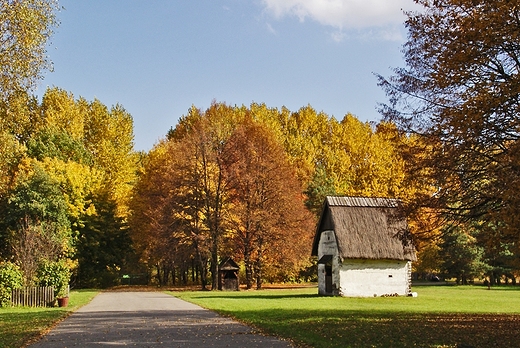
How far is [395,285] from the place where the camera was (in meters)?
36.8

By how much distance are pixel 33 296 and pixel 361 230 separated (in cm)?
1986

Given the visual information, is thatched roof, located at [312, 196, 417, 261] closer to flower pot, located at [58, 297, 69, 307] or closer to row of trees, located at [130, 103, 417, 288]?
row of trees, located at [130, 103, 417, 288]

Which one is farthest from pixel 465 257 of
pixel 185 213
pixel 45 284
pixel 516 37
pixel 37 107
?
pixel 37 107

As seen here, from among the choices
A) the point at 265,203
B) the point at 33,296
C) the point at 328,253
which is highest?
the point at 265,203

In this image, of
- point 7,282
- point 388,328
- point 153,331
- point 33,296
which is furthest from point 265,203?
point 153,331

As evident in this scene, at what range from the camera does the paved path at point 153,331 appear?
45.0ft

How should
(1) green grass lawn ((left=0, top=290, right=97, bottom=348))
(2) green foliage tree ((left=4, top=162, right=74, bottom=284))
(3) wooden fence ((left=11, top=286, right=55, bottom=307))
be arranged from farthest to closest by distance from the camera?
(2) green foliage tree ((left=4, top=162, right=74, bottom=284)) < (3) wooden fence ((left=11, top=286, right=55, bottom=307)) < (1) green grass lawn ((left=0, top=290, right=97, bottom=348))

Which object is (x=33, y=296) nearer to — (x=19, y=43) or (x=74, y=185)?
(x=19, y=43)

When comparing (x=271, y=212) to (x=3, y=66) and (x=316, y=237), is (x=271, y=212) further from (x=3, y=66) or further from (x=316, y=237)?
(x=3, y=66)

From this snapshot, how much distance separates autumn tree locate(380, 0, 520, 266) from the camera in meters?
13.6

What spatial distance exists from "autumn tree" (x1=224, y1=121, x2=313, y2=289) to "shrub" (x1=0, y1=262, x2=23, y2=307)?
2226cm

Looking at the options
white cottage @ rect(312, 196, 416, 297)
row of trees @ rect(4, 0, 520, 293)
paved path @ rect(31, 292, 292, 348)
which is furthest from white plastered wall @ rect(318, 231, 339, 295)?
paved path @ rect(31, 292, 292, 348)

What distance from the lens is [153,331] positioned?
16.2 meters

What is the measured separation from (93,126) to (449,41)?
52.3m
